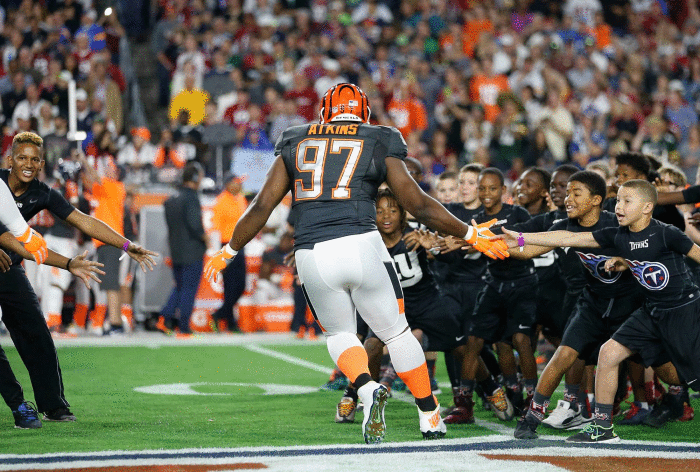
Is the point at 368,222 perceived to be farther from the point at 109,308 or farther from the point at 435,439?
the point at 109,308

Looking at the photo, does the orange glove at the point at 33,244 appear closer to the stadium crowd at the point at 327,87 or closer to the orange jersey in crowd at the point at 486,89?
the stadium crowd at the point at 327,87

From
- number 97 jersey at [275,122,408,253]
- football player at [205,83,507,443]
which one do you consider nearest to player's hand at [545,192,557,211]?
football player at [205,83,507,443]

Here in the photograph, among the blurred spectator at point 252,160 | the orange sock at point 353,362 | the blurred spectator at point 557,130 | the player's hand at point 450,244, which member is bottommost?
the orange sock at point 353,362

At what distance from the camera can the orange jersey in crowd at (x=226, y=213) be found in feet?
41.3

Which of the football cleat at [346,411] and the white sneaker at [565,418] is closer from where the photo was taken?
the white sneaker at [565,418]

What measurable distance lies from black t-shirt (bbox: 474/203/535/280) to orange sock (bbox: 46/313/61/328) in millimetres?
6810

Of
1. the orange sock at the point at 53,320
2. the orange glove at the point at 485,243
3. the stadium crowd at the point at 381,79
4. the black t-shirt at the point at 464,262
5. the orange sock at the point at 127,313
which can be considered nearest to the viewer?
the orange glove at the point at 485,243

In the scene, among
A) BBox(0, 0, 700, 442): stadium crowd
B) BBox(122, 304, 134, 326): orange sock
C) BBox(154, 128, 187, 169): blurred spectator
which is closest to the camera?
BBox(122, 304, 134, 326): orange sock

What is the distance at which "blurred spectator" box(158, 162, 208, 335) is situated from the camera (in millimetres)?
11930

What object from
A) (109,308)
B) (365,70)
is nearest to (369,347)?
(109,308)

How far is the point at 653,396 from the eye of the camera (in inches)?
257

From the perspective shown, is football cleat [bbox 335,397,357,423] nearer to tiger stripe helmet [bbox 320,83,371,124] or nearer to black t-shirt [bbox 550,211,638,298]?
black t-shirt [bbox 550,211,638,298]

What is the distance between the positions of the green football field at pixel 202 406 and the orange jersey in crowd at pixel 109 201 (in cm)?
185

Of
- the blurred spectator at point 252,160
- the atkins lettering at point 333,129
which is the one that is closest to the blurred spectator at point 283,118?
the blurred spectator at point 252,160
